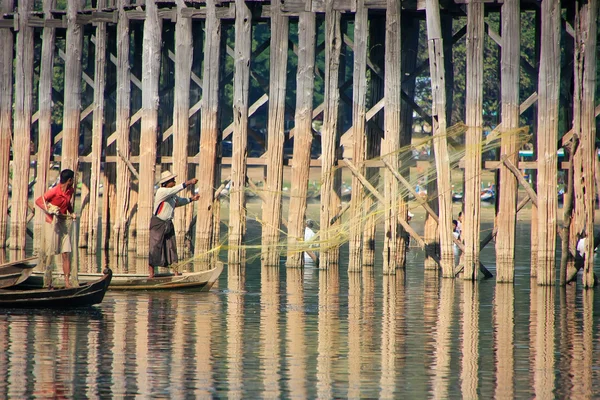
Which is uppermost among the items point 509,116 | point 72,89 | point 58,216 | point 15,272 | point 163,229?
point 72,89

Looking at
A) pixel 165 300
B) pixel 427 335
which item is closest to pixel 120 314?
pixel 165 300

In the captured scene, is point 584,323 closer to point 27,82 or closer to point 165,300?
point 165,300

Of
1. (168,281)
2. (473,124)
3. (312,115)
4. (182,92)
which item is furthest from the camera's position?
(182,92)

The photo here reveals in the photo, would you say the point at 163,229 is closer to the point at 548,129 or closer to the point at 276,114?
the point at 276,114

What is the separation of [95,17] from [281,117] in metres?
5.48

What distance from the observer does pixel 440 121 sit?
73.2ft

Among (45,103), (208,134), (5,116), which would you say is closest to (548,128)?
(208,134)

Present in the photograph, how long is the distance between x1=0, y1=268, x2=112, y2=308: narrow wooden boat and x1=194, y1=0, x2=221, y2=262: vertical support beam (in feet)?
20.9

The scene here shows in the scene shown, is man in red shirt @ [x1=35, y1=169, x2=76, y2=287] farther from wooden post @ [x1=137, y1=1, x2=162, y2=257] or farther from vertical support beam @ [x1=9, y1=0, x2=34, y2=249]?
vertical support beam @ [x1=9, y1=0, x2=34, y2=249]

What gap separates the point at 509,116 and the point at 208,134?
621cm

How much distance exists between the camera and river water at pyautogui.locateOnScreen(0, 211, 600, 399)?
13070 mm

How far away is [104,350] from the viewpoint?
15.0m

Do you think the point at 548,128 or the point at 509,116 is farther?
the point at 509,116

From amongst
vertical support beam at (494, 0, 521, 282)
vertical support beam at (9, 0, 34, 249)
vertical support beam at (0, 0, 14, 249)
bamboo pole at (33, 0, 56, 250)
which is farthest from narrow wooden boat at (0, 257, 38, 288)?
vertical support beam at (0, 0, 14, 249)
